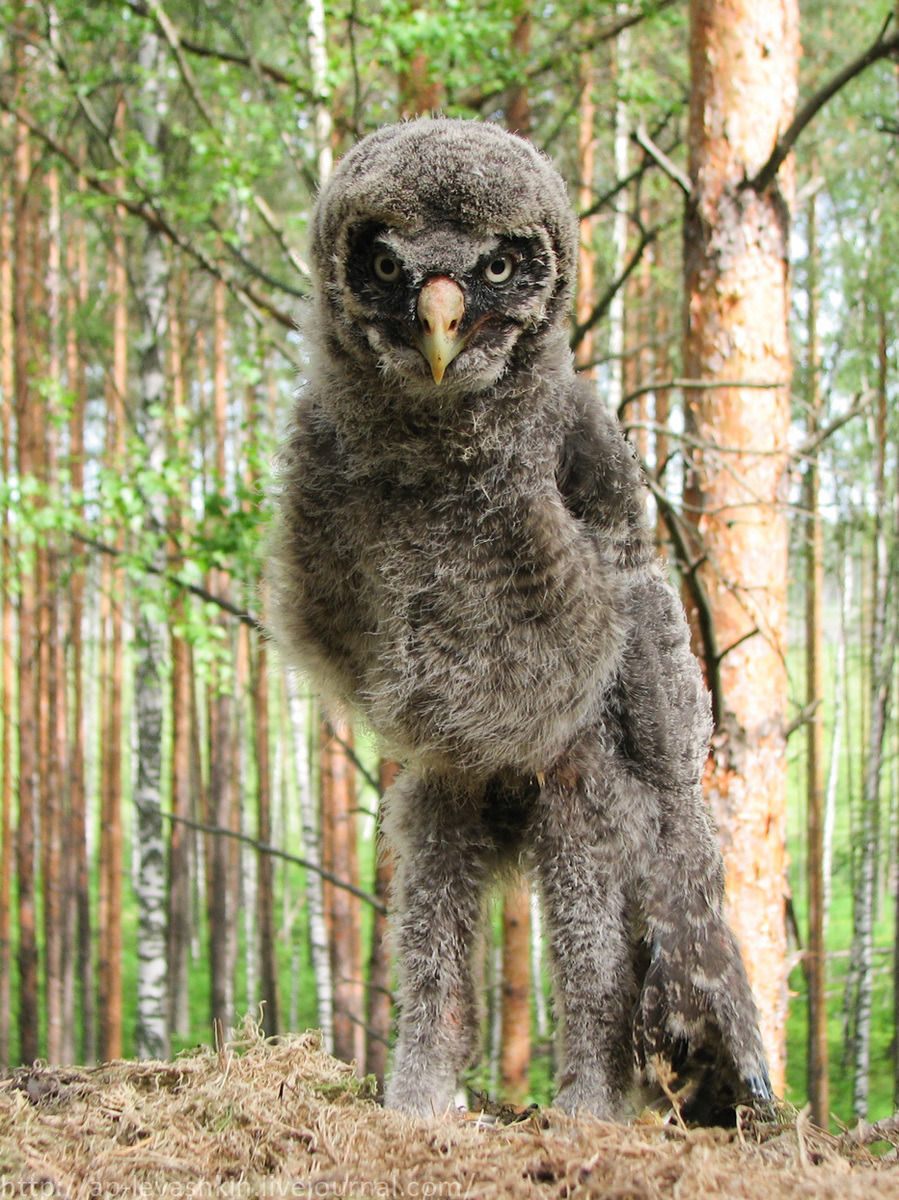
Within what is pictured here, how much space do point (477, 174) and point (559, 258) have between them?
0.85 ft

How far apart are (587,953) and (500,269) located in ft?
4.38

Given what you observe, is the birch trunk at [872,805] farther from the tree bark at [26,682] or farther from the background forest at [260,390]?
the tree bark at [26,682]

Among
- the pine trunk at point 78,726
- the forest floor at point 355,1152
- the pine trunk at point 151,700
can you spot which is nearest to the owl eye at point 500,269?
the forest floor at point 355,1152

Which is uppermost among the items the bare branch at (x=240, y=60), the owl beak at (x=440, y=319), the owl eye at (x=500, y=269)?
the bare branch at (x=240, y=60)

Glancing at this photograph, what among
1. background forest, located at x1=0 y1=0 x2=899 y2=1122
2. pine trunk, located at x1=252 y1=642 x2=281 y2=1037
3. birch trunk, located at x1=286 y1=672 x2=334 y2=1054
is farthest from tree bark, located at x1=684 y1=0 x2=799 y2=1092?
pine trunk, located at x1=252 y1=642 x2=281 y2=1037

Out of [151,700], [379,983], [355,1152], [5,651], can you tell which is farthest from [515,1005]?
[5,651]

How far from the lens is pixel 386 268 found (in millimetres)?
1787

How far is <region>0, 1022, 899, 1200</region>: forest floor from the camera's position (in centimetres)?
152

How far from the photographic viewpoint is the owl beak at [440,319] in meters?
1.67

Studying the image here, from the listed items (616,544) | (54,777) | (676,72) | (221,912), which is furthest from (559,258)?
(221,912)

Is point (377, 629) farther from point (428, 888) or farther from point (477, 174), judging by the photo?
point (477, 174)

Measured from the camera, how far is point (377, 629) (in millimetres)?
2061

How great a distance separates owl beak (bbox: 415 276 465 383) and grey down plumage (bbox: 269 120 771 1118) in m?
0.06

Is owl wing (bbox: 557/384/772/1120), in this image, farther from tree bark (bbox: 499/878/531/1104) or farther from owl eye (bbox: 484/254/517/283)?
tree bark (bbox: 499/878/531/1104)
